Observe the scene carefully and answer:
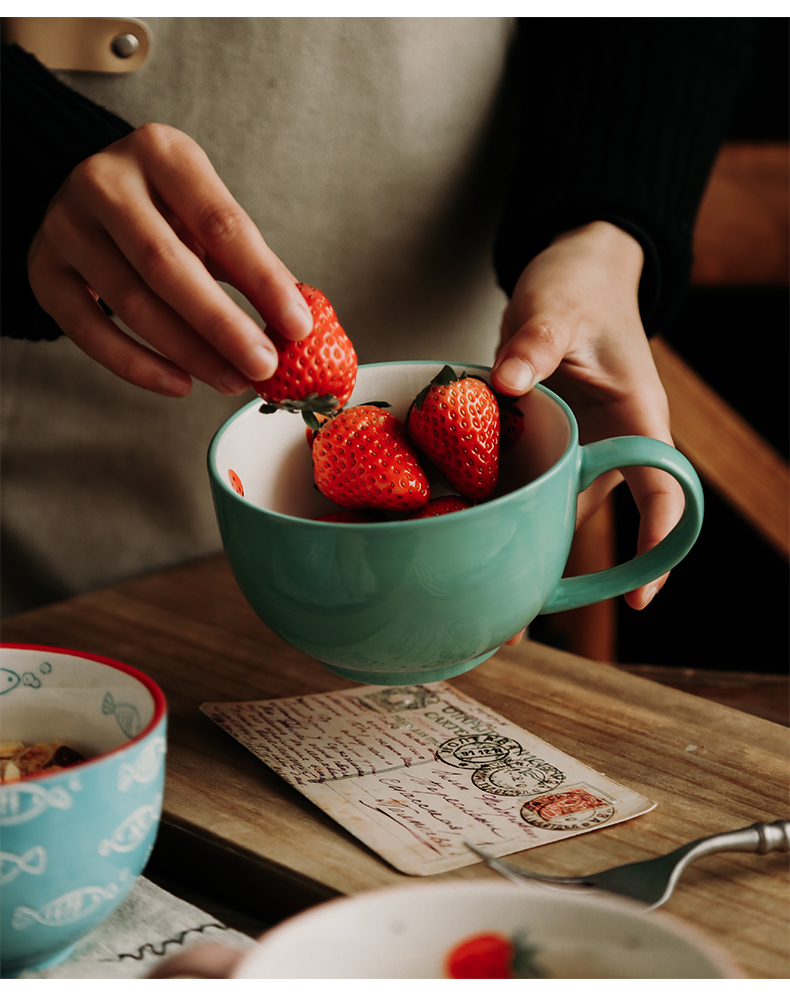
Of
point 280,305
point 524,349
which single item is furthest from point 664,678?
point 280,305

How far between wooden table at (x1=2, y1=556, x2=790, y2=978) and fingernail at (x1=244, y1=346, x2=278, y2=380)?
0.22 metres

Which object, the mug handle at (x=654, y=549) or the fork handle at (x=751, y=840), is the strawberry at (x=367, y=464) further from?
the fork handle at (x=751, y=840)

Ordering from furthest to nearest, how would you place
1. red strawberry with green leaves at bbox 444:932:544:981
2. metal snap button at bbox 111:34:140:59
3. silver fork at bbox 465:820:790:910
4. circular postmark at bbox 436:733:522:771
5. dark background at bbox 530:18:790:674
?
dark background at bbox 530:18:790:674 < metal snap button at bbox 111:34:140:59 < circular postmark at bbox 436:733:522:771 < silver fork at bbox 465:820:790:910 < red strawberry with green leaves at bbox 444:932:544:981

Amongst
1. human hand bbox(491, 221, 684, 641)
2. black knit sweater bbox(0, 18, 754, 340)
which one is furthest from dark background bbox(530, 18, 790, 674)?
human hand bbox(491, 221, 684, 641)

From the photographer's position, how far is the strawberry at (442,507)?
0.51m

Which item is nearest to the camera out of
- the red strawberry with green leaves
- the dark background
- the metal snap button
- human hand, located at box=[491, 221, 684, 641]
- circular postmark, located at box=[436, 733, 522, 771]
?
the red strawberry with green leaves

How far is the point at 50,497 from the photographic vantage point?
0.85 metres

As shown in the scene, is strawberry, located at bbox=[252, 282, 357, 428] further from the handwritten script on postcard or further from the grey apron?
the grey apron

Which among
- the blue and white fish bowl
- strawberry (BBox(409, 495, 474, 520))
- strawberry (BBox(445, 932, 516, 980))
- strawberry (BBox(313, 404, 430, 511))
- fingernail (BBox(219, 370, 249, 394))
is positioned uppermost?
fingernail (BBox(219, 370, 249, 394))

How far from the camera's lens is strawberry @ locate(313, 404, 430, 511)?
19.9 inches

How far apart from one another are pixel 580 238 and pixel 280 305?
0.38 metres

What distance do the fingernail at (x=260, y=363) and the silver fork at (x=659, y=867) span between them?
247mm

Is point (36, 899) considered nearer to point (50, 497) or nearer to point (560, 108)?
point (50, 497)

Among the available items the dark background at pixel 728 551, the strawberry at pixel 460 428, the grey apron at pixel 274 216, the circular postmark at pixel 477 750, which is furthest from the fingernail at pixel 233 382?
the dark background at pixel 728 551
